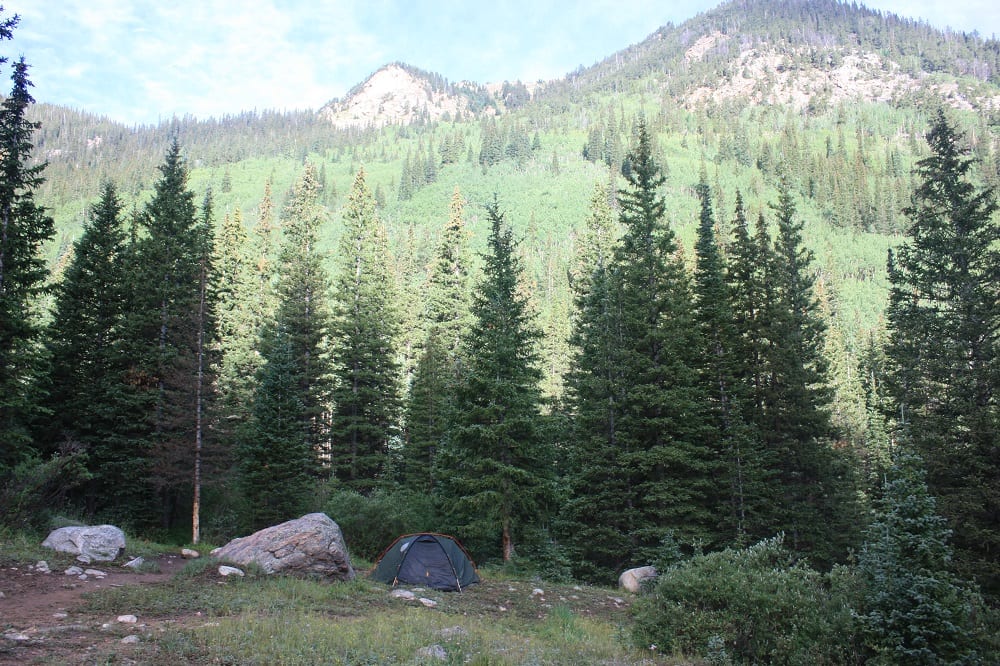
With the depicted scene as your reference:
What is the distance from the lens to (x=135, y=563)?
1318 centimetres

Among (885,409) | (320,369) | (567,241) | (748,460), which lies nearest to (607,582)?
(748,460)

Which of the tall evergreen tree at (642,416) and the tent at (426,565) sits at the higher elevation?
the tall evergreen tree at (642,416)

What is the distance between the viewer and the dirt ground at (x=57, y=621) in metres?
6.81

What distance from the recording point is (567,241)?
113625 mm

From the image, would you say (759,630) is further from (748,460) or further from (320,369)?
(320,369)

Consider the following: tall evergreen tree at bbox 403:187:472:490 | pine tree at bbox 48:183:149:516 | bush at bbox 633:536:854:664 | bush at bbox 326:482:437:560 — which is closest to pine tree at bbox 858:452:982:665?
bush at bbox 633:536:854:664

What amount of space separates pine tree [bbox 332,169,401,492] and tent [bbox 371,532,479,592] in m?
12.1

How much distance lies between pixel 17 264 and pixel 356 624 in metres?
16.9

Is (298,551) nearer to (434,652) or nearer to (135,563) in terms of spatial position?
(135,563)

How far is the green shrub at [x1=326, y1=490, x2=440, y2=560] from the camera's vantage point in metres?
19.8

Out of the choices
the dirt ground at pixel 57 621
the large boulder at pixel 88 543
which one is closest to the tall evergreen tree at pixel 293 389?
the large boulder at pixel 88 543

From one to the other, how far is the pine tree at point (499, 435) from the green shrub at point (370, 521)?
1.77 meters

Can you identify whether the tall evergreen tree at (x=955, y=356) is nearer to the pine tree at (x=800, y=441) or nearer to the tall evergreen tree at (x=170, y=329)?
the pine tree at (x=800, y=441)

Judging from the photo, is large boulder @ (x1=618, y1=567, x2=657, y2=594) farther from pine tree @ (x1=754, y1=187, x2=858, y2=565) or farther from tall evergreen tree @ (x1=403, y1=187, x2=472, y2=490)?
tall evergreen tree @ (x1=403, y1=187, x2=472, y2=490)
